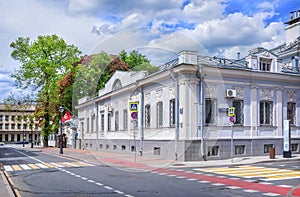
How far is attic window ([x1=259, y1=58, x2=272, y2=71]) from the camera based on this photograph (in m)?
26.5

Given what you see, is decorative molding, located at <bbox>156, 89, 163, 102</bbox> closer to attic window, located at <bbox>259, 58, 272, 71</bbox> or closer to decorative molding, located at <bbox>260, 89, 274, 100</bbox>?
decorative molding, located at <bbox>260, 89, 274, 100</bbox>

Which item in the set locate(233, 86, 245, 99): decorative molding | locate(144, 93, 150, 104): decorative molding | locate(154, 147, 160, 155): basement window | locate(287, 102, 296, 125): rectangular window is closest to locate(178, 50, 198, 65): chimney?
locate(233, 86, 245, 99): decorative molding

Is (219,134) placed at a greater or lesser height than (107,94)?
lesser

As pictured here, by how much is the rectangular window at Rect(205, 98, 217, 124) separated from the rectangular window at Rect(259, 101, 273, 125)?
4209 millimetres

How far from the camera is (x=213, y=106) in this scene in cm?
2384

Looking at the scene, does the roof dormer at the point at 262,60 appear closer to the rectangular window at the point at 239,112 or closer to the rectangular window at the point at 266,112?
the rectangular window at the point at 266,112

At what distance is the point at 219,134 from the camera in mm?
23703

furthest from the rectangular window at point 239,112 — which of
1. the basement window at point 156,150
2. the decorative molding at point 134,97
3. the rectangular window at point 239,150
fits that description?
the decorative molding at point 134,97

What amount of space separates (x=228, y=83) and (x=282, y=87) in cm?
497

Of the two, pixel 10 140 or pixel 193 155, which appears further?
pixel 10 140

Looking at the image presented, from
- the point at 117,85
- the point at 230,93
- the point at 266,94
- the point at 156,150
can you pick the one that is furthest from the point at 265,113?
the point at 117,85

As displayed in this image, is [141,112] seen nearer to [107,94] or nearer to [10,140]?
[107,94]

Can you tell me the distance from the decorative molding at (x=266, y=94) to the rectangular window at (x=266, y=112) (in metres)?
0.36

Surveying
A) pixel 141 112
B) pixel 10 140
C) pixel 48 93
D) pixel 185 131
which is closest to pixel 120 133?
pixel 141 112
